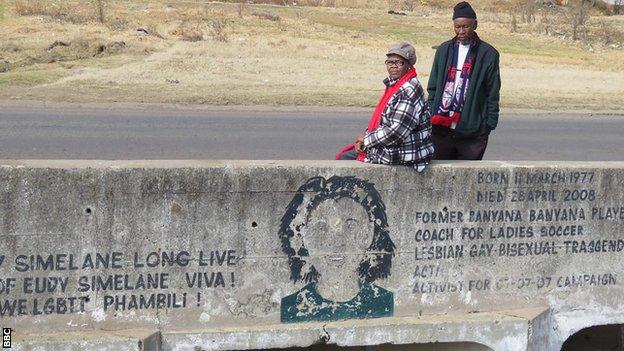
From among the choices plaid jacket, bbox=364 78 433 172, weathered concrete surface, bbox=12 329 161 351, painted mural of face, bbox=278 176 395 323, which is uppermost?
plaid jacket, bbox=364 78 433 172

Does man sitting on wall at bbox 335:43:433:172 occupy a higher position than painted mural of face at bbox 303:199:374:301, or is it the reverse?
man sitting on wall at bbox 335:43:433:172

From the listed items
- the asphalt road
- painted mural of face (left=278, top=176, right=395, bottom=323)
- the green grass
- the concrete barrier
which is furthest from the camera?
the green grass

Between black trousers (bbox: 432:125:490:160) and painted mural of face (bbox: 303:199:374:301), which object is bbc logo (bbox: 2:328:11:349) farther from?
black trousers (bbox: 432:125:490:160)

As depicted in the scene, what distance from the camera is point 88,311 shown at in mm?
5559

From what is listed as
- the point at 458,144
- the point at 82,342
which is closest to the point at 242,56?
the point at 458,144

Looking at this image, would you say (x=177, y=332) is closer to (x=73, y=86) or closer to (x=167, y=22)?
(x=73, y=86)

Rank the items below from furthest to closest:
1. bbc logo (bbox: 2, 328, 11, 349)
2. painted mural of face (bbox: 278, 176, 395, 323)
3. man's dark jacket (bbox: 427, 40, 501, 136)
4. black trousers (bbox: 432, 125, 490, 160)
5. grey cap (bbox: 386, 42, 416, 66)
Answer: black trousers (bbox: 432, 125, 490, 160) → man's dark jacket (bbox: 427, 40, 501, 136) → grey cap (bbox: 386, 42, 416, 66) → painted mural of face (bbox: 278, 176, 395, 323) → bbc logo (bbox: 2, 328, 11, 349)

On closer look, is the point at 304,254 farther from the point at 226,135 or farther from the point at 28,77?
the point at 28,77

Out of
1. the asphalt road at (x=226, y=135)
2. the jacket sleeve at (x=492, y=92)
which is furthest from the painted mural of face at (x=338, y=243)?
the asphalt road at (x=226, y=135)

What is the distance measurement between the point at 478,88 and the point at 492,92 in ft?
0.40

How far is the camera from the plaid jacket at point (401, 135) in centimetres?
604

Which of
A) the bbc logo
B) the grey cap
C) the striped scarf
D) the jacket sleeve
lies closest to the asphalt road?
the striped scarf

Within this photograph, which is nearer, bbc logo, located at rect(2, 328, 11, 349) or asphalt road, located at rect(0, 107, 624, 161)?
bbc logo, located at rect(2, 328, 11, 349)

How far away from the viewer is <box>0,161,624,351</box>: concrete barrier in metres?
5.50
